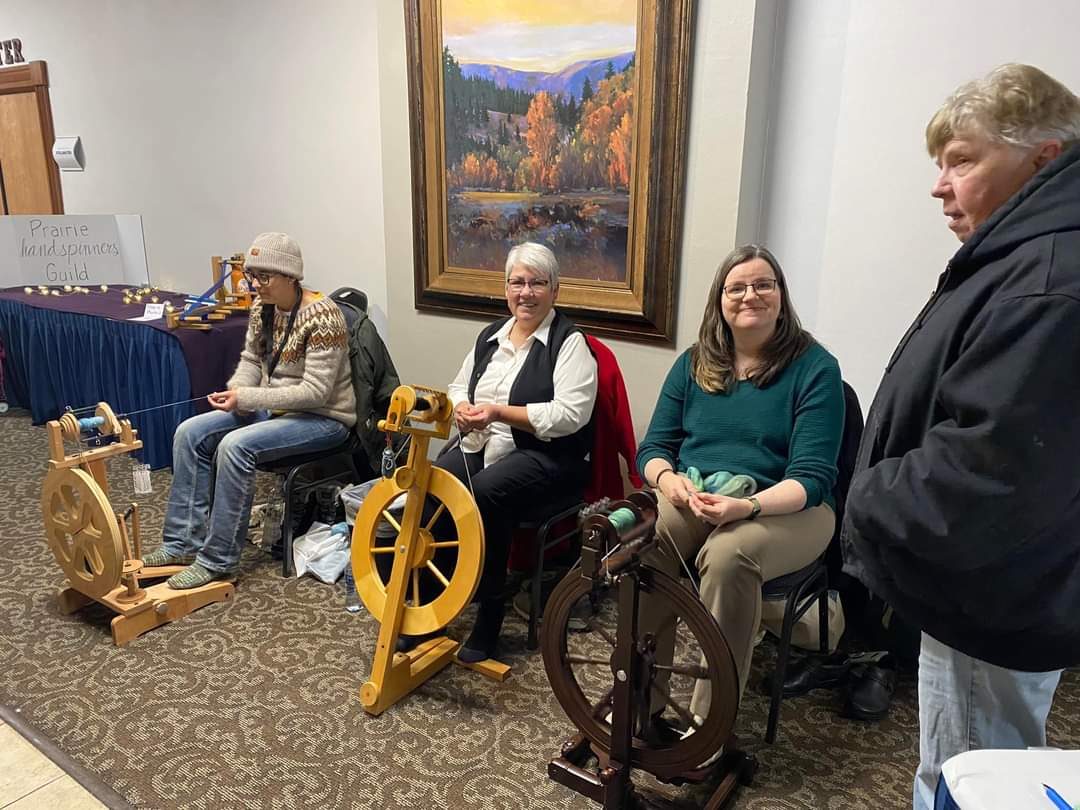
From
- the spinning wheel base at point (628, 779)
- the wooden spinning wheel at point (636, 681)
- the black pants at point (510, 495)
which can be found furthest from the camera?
the black pants at point (510, 495)

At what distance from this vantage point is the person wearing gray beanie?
2420 millimetres

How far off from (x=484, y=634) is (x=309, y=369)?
3.42 feet

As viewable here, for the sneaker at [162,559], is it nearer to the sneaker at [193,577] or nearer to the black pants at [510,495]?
the sneaker at [193,577]

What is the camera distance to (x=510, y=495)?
2033mm

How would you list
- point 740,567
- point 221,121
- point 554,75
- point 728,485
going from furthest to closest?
point 221,121 < point 554,75 < point 728,485 < point 740,567

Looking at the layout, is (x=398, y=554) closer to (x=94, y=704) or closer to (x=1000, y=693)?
(x=94, y=704)

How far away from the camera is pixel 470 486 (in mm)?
2041

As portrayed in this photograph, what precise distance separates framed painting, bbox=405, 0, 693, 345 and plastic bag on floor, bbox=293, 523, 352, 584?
3.07ft

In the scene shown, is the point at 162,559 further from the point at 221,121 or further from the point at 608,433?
the point at 221,121

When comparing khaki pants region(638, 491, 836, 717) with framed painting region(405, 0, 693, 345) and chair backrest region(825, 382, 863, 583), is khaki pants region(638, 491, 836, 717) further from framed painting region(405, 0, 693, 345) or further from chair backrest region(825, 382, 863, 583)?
framed painting region(405, 0, 693, 345)

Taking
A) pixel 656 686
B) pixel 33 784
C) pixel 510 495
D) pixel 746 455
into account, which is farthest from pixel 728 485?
pixel 33 784

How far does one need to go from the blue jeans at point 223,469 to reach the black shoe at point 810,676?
62.2 inches

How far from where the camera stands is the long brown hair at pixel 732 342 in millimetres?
1761

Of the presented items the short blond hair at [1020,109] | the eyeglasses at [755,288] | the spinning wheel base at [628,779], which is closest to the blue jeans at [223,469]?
the spinning wheel base at [628,779]
